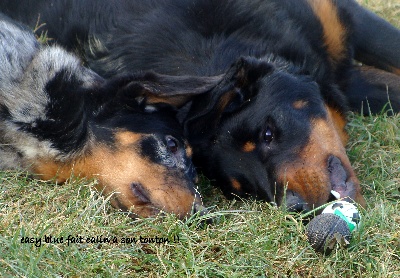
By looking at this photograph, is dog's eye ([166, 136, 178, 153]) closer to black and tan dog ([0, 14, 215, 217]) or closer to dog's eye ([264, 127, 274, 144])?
black and tan dog ([0, 14, 215, 217])

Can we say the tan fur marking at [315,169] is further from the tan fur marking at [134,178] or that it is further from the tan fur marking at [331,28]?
the tan fur marking at [331,28]

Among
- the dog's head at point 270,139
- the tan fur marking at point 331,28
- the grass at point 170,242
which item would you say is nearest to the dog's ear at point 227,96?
the dog's head at point 270,139

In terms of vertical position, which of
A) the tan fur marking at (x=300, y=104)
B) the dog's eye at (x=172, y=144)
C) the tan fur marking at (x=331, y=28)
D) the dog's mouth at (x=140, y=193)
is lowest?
the dog's mouth at (x=140, y=193)

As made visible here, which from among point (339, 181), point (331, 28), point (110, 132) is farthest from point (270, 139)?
point (331, 28)

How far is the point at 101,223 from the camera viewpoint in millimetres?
3365

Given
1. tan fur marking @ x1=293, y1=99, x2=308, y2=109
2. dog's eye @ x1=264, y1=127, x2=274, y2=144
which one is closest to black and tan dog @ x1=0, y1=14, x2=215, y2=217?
dog's eye @ x1=264, y1=127, x2=274, y2=144

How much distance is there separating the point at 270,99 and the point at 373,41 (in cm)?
157

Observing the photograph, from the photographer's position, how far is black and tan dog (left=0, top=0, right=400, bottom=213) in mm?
3578

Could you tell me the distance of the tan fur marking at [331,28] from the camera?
14.8 feet

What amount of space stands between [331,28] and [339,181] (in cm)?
145

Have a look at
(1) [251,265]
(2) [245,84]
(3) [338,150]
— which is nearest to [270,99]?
(2) [245,84]

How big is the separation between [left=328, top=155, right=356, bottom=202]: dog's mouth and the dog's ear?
0.61m

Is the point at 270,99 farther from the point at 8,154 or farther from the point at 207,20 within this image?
the point at 8,154

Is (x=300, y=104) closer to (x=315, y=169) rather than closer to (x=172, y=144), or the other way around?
(x=315, y=169)
